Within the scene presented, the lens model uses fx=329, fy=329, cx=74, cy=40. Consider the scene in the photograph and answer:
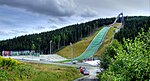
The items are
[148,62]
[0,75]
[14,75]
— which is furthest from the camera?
[14,75]

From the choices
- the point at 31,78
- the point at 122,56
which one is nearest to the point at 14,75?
the point at 31,78

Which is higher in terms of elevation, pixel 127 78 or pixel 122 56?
pixel 122 56

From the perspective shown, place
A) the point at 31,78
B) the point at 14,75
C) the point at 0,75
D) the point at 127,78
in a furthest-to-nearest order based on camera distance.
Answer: the point at 31,78 → the point at 14,75 → the point at 0,75 → the point at 127,78

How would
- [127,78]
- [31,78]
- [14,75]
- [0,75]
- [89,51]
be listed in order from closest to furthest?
[127,78] < [0,75] < [14,75] < [31,78] < [89,51]

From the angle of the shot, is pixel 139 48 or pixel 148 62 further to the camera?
pixel 139 48

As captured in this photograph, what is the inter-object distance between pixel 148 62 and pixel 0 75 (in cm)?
3415

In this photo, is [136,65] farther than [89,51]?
No

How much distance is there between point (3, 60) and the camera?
5697 centimetres

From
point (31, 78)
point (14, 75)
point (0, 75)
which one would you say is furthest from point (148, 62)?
point (31, 78)

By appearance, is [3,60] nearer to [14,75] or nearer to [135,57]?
[14,75]

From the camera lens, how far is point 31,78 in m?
56.0

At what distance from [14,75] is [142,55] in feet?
131

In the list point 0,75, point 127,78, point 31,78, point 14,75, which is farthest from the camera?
point 31,78

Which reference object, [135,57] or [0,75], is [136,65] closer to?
[135,57]
